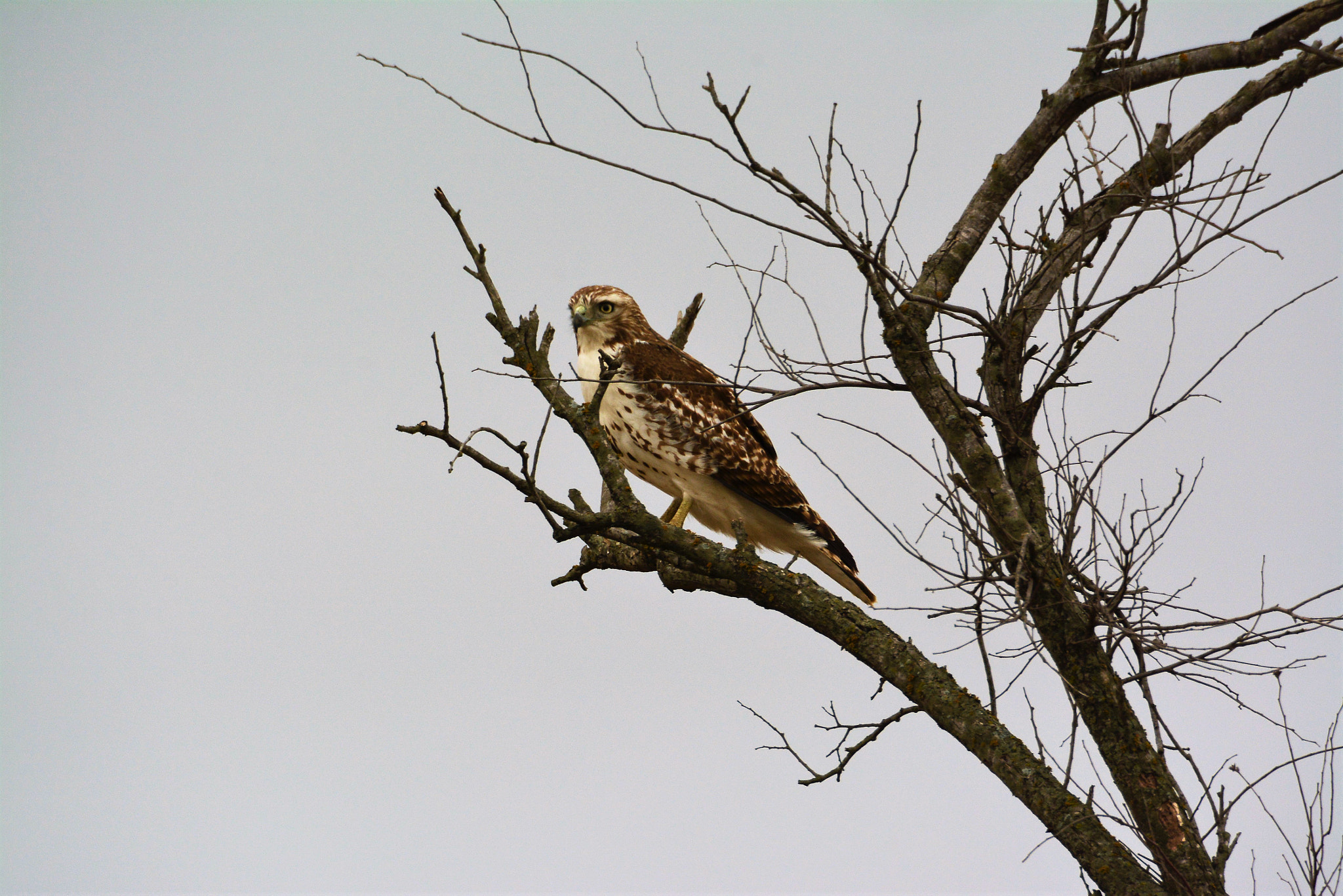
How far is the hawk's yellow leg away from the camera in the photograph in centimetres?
587

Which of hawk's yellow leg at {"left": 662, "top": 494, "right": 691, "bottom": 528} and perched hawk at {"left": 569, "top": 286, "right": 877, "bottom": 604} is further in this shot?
hawk's yellow leg at {"left": 662, "top": 494, "right": 691, "bottom": 528}

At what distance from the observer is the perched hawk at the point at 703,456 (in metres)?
5.67

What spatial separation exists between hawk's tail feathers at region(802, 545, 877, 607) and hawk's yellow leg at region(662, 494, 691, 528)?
66 centimetres

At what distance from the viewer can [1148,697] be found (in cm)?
361

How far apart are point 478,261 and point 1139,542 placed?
2465 mm

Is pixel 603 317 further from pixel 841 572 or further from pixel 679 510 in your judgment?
pixel 841 572

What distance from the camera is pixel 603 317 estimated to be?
6.26 metres

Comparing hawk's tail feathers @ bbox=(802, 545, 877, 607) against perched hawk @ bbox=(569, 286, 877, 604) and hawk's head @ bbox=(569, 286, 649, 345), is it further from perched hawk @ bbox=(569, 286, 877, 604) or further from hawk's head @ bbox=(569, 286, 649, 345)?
hawk's head @ bbox=(569, 286, 649, 345)

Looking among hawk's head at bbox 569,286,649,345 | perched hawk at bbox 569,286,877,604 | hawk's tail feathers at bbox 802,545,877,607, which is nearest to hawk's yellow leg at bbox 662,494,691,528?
perched hawk at bbox 569,286,877,604

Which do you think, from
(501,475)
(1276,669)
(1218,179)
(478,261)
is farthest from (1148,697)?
(478,261)

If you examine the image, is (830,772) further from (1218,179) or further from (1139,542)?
(1218,179)

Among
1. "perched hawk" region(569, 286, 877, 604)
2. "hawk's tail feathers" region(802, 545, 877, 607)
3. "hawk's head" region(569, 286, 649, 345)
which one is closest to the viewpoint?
"perched hawk" region(569, 286, 877, 604)

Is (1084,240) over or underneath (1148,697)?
over

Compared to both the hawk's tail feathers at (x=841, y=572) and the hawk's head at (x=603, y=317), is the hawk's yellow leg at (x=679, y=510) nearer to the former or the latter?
the hawk's tail feathers at (x=841, y=572)
